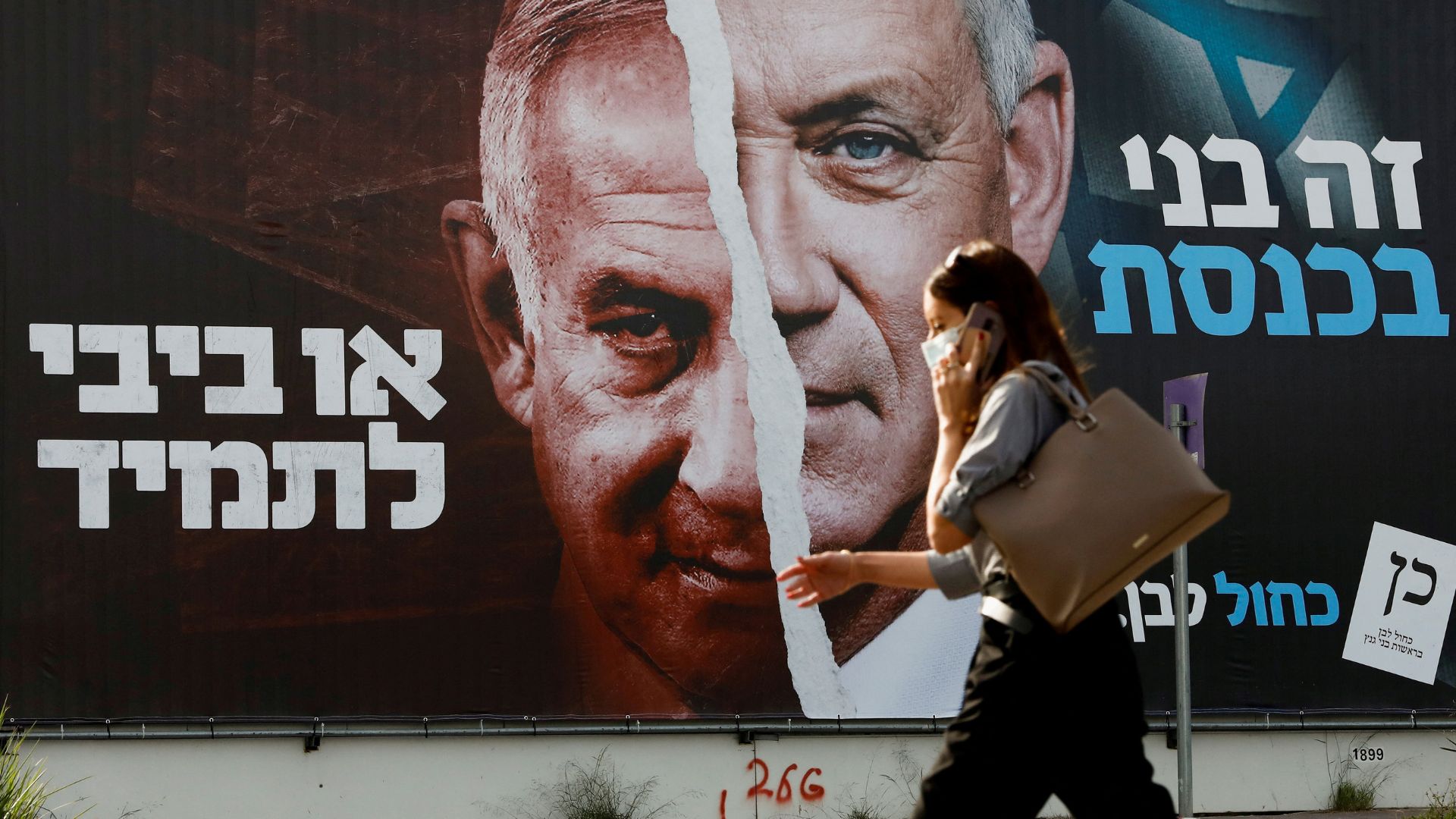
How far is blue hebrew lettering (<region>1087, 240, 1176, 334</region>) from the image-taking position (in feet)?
28.8

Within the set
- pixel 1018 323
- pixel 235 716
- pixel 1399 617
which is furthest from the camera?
pixel 1399 617

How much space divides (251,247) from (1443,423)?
7.37 metres

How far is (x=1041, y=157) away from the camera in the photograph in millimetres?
8711

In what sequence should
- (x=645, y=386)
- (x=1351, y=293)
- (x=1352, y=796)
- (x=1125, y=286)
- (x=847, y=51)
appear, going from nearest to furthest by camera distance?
1. (x=645, y=386)
2. (x=847, y=51)
3. (x=1352, y=796)
4. (x=1125, y=286)
5. (x=1351, y=293)

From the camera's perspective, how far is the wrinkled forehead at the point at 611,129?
8.27 m

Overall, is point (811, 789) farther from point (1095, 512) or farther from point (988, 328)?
point (1095, 512)

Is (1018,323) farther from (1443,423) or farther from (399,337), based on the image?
(1443,423)

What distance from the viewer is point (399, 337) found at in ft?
26.9

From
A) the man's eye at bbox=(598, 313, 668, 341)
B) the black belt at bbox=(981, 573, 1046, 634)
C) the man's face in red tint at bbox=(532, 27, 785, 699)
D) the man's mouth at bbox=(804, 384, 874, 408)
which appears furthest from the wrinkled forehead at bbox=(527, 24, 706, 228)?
the black belt at bbox=(981, 573, 1046, 634)

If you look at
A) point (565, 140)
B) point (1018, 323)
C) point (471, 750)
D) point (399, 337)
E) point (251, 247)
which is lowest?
point (471, 750)

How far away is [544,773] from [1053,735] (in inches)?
209

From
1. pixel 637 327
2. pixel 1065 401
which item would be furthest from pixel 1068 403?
pixel 637 327

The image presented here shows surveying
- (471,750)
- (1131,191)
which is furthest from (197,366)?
(1131,191)

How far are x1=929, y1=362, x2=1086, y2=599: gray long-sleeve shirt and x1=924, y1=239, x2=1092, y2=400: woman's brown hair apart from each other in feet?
0.29
